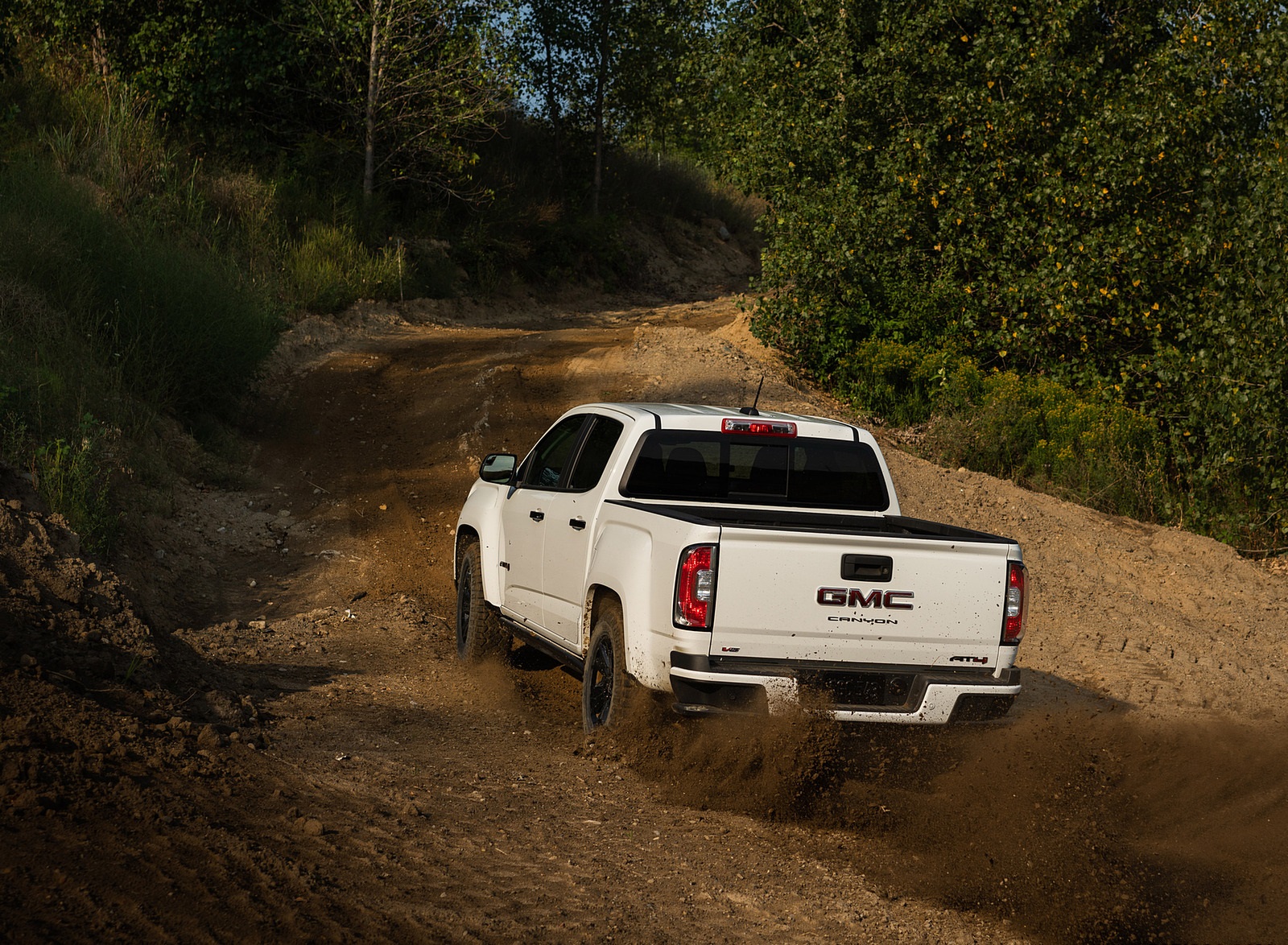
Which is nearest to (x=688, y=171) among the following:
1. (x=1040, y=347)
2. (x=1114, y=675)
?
(x=1040, y=347)

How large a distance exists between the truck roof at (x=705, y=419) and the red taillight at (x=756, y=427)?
0.15 feet

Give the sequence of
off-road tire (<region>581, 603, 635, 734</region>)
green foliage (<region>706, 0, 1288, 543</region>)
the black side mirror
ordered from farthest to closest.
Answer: green foliage (<region>706, 0, 1288, 543</region>) → the black side mirror → off-road tire (<region>581, 603, 635, 734</region>)

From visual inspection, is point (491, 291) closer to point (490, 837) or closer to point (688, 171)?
point (688, 171)

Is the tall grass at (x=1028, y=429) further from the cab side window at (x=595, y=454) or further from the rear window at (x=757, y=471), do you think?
the cab side window at (x=595, y=454)

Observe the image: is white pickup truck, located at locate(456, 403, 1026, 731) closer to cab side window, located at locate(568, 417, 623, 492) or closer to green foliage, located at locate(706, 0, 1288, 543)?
cab side window, located at locate(568, 417, 623, 492)

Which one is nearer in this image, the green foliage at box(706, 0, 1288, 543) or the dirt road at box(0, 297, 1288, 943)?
the dirt road at box(0, 297, 1288, 943)

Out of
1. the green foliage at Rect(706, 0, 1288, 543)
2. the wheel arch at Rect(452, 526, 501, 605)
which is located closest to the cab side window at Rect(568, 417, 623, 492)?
the wheel arch at Rect(452, 526, 501, 605)

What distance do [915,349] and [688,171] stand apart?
28.5 metres

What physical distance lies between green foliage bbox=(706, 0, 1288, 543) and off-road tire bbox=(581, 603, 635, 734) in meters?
10.7

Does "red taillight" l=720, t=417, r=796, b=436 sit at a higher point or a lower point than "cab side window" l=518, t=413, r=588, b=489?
higher

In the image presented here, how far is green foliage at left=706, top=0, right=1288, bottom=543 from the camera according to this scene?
51.5 ft

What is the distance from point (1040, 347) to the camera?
17.3 metres

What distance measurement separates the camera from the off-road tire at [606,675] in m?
6.05

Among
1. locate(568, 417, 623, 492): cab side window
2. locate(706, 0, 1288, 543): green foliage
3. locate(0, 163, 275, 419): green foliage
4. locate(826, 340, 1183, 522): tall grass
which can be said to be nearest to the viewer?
locate(568, 417, 623, 492): cab side window
